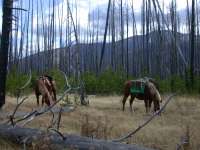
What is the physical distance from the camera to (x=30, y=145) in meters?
8.04

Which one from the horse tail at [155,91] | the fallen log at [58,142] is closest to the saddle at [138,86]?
the horse tail at [155,91]

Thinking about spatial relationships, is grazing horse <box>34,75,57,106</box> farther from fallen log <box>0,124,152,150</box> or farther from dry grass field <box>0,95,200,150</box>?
fallen log <box>0,124,152,150</box>

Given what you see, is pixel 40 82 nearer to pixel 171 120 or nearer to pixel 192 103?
pixel 171 120

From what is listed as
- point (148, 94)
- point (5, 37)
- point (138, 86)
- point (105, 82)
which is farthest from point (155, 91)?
point (105, 82)

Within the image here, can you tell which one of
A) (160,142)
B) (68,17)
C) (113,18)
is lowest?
(160,142)

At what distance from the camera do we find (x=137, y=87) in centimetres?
1750

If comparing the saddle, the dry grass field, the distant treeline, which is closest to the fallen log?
the dry grass field

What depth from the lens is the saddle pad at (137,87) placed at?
679 inches

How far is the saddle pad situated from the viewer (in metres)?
17.2

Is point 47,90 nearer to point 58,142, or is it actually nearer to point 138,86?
point 138,86

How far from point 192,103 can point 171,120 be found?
16.4 ft

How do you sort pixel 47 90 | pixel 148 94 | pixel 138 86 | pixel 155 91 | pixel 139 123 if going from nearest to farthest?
pixel 139 123 → pixel 47 90 → pixel 155 91 → pixel 148 94 → pixel 138 86

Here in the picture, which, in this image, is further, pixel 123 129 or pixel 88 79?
pixel 88 79

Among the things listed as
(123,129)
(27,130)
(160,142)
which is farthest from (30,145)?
(123,129)
